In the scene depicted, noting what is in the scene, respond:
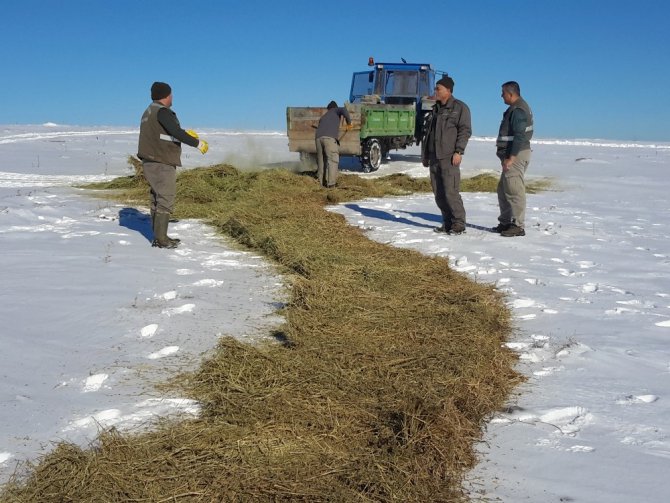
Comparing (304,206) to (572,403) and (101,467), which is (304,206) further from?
(101,467)

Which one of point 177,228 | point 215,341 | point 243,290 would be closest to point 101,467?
point 215,341

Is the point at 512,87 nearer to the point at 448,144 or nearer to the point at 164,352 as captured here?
the point at 448,144

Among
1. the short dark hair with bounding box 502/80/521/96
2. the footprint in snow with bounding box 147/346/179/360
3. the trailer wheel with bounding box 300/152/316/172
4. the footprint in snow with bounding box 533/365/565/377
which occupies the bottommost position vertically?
the footprint in snow with bounding box 147/346/179/360

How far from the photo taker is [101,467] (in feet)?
6.74

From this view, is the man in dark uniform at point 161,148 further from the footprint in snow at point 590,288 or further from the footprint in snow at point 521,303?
the footprint in snow at point 590,288

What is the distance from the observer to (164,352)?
10.9 ft

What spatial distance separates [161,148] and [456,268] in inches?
125

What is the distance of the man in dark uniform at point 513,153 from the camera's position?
259 inches

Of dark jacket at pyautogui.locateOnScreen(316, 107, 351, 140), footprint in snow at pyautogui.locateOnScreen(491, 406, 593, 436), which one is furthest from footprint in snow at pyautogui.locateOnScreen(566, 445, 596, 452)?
dark jacket at pyautogui.locateOnScreen(316, 107, 351, 140)

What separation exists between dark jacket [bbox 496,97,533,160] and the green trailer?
5.59m

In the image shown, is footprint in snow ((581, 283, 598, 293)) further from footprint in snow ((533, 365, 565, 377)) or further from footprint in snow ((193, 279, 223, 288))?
footprint in snow ((193, 279, 223, 288))

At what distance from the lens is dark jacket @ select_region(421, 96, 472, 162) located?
22.3ft

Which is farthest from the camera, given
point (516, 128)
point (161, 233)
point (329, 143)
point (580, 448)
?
point (329, 143)

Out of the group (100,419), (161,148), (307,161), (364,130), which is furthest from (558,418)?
(307,161)
